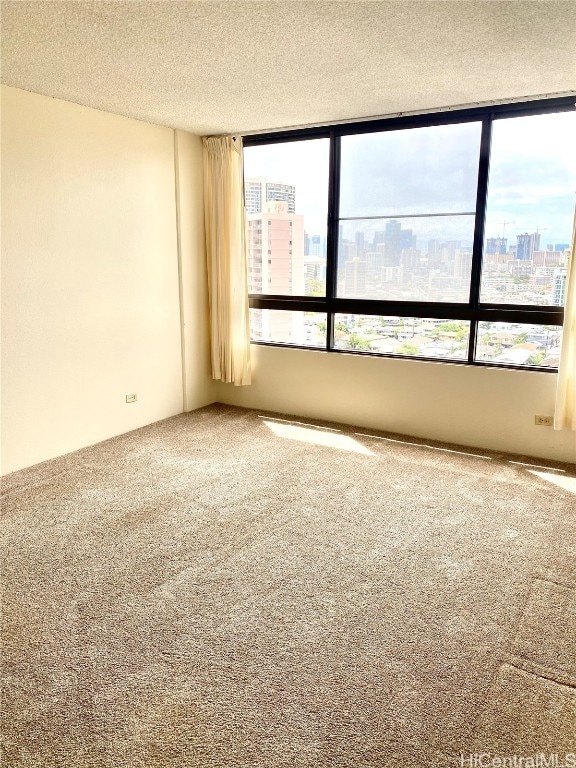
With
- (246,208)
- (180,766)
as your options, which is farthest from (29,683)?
(246,208)

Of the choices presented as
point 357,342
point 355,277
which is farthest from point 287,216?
point 357,342

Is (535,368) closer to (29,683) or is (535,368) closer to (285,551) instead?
(285,551)

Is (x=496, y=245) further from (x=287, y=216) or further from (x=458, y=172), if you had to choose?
(x=287, y=216)

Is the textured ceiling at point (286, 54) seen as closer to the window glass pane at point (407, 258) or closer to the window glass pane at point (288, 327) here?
the window glass pane at point (407, 258)

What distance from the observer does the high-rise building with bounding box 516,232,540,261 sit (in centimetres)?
416

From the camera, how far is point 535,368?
14.0ft

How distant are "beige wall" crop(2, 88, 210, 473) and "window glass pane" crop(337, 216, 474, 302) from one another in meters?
1.56

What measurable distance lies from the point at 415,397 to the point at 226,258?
2236 millimetres

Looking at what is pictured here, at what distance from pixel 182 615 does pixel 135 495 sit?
1.35 m

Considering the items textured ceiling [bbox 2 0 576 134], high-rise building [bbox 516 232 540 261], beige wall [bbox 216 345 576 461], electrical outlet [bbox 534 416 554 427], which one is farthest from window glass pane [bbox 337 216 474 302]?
electrical outlet [bbox 534 416 554 427]

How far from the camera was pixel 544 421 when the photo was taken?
13.9 feet

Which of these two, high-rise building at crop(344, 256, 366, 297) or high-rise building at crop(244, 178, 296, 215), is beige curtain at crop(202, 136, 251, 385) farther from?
high-rise building at crop(344, 256, 366, 297)

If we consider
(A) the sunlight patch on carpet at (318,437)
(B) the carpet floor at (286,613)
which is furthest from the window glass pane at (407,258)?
(B) the carpet floor at (286,613)

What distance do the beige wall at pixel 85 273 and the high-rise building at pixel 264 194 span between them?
503mm
